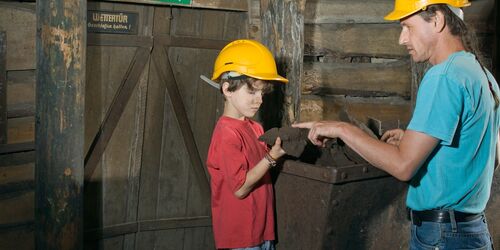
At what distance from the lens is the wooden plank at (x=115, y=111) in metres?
5.77

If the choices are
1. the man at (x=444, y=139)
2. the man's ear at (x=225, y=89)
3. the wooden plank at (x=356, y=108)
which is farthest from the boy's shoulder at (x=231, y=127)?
the wooden plank at (x=356, y=108)

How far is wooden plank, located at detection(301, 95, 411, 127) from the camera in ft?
20.9

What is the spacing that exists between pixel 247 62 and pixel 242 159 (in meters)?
0.61

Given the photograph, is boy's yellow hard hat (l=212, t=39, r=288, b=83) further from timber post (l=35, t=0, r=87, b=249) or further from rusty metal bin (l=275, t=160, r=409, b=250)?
timber post (l=35, t=0, r=87, b=249)

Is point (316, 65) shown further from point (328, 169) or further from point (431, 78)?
point (431, 78)

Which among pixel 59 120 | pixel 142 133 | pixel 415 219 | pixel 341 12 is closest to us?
pixel 415 219

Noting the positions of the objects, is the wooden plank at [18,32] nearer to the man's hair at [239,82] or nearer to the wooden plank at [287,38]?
the wooden plank at [287,38]

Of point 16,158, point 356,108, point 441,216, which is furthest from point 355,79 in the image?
point 441,216

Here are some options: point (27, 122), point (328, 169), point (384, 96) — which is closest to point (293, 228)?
point (328, 169)

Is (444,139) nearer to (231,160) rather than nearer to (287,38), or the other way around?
(231,160)

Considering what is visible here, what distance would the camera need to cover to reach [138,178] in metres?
6.07

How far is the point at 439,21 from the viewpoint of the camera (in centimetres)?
302

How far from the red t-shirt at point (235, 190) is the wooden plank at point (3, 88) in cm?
213

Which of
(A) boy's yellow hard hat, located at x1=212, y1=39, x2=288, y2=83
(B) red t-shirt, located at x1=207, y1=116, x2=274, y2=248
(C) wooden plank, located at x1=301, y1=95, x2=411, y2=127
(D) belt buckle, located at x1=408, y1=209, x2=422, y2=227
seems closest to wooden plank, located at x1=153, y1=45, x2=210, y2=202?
(C) wooden plank, located at x1=301, y1=95, x2=411, y2=127
